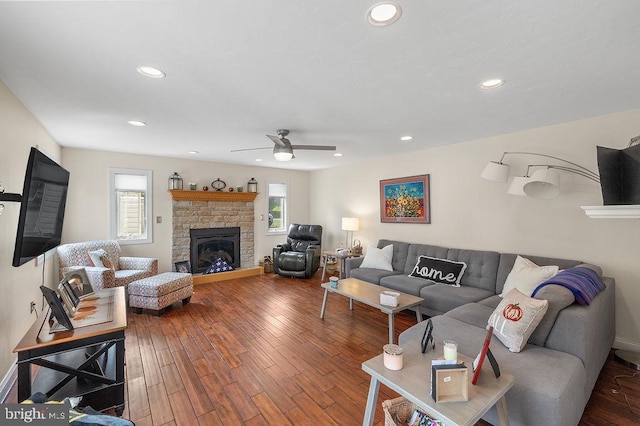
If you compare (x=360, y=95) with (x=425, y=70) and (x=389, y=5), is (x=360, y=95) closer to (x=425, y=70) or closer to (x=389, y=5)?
(x=425, y=70)

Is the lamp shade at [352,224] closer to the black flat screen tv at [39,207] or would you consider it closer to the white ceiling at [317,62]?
the white ceiling at [317,62]

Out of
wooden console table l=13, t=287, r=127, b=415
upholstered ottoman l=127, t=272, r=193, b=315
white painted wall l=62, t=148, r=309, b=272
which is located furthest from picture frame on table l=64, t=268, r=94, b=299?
white painted wall l=62, t=148, r=309, b=272

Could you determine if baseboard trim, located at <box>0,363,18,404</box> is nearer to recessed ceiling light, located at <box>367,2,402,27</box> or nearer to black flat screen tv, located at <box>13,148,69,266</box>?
black flat screen tv, located at <box>13,148,69,266</box>

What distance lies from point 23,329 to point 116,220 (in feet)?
7.91

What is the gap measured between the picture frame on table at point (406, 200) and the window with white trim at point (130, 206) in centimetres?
425

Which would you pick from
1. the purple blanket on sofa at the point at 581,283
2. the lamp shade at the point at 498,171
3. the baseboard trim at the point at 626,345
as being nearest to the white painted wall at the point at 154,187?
the lamp shade at the point at 498,171

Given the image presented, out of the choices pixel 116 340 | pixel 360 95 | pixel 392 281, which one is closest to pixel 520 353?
pixel 392 281

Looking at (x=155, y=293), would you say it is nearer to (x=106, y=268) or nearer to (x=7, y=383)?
(x=106, y=268)

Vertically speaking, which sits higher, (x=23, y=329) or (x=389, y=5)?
(x=389, y=5)

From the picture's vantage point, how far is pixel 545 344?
1.92 metres

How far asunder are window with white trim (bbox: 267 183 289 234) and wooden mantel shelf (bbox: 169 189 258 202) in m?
0.59

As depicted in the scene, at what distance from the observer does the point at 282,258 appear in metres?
5.58

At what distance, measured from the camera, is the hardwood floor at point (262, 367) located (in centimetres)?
188

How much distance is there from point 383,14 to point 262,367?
8.91 feet
